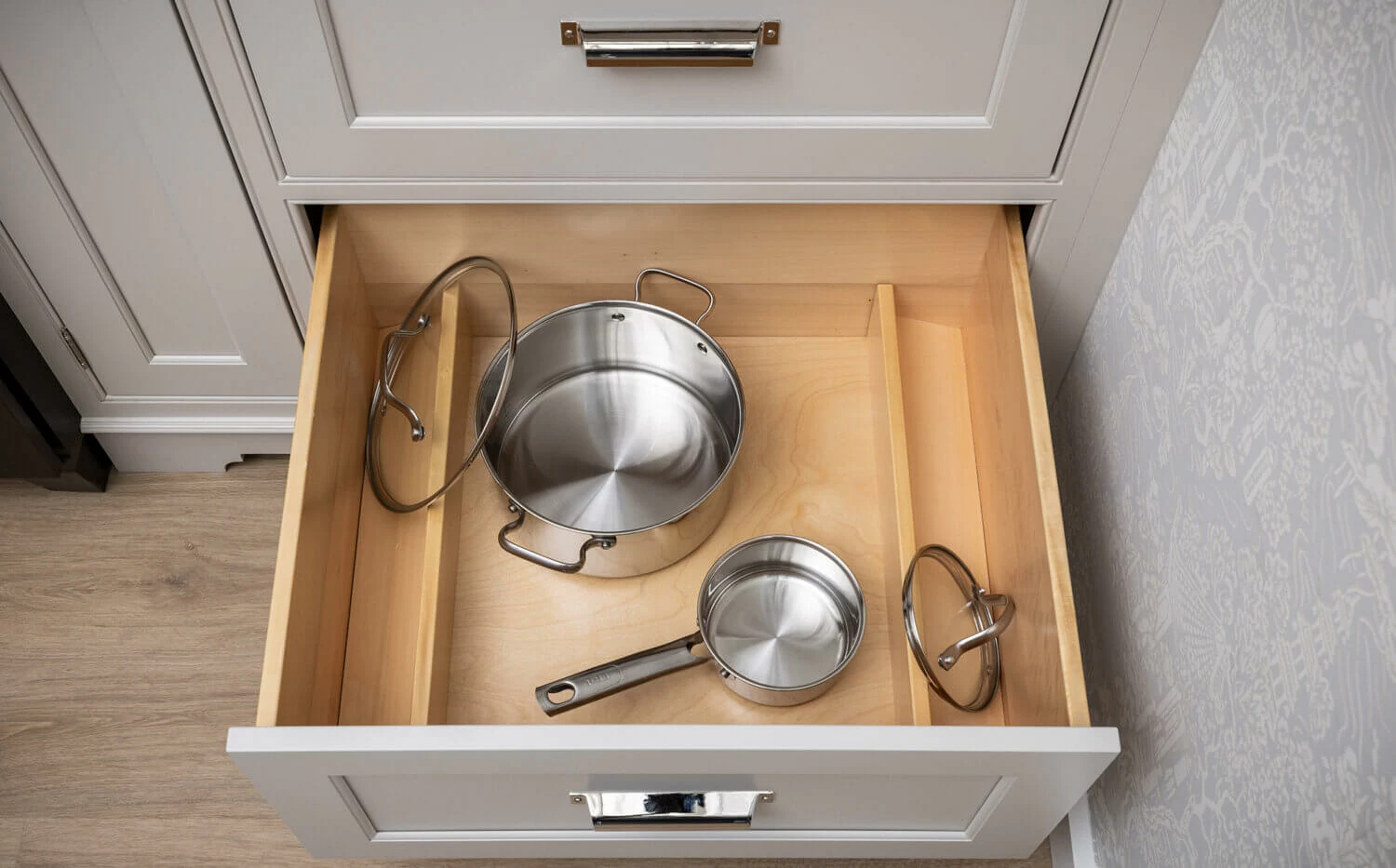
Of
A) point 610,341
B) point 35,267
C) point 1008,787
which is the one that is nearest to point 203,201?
point 35,267

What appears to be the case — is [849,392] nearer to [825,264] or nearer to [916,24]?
[825,264]

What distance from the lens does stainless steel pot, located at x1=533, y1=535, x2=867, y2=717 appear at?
1011mm

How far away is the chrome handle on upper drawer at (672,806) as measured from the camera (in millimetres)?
838

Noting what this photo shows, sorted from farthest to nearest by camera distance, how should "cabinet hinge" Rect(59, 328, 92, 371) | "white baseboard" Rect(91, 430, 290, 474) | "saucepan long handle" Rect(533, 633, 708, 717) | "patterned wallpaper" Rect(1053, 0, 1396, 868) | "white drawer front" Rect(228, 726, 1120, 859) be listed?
"white baseboard" Rect(91, 430, 290, 474), "cabinet hinge" Rect(59, 328, 92, 371), "saucepan long handle" Rect(533, 633, 708, 717), "white drawer front" Rect(228, 726, 1120, 859), "patterned wallpaper" Rect(1053, 0, 1396, 868)

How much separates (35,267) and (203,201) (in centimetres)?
25

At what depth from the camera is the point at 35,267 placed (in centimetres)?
106

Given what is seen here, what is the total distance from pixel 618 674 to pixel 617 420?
0.28 meters

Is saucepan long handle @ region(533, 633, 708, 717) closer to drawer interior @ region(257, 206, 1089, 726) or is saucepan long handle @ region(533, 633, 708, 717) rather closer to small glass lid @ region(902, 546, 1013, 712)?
drawer interior @ region(257, 206, 1089, 726)

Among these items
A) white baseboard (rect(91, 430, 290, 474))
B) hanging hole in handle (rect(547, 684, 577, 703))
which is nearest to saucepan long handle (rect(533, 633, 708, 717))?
hanging hole in handle (rect(547, 684, 577, 703))

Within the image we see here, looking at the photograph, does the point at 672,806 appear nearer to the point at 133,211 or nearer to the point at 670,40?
the point at 670,40

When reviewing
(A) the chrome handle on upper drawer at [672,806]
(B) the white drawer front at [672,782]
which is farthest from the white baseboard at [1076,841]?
(A) the chrome handle on upper drawer at [672,806]

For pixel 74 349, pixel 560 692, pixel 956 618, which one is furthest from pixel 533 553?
pixel 74 349

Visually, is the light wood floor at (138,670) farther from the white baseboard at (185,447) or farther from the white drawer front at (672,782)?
the white drawer front at (672,782)

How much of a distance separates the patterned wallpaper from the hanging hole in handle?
486mm
